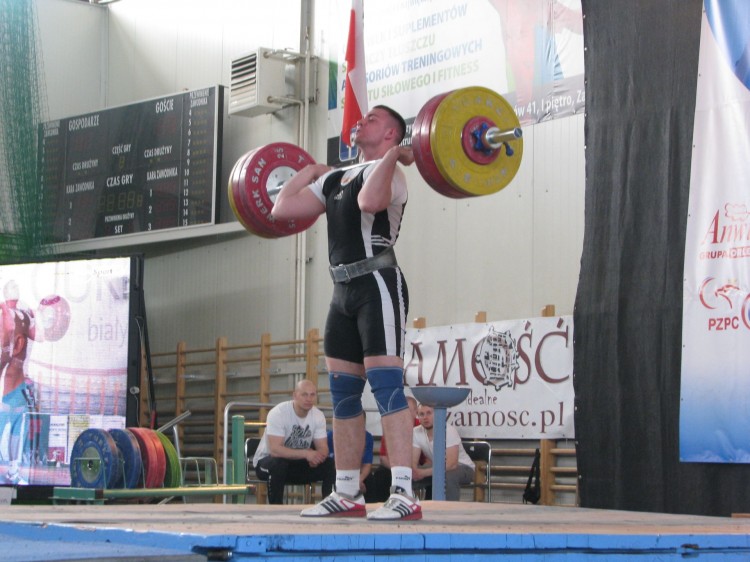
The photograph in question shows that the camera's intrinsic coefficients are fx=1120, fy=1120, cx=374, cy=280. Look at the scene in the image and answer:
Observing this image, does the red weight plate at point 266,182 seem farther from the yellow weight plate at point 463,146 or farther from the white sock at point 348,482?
the white sock at point 348,482

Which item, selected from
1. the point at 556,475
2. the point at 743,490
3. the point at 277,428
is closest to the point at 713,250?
the point at 743,490

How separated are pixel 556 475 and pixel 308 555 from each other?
410cm

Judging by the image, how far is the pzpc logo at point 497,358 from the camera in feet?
19.0

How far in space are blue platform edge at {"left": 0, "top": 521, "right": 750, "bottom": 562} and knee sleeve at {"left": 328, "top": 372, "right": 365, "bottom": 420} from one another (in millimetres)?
801

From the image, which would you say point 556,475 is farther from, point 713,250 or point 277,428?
point 713,250

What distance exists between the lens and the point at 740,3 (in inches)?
156

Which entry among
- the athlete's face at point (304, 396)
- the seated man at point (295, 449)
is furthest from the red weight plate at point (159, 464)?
the athlete's face at point (304, 396)

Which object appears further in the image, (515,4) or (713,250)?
(515,4)

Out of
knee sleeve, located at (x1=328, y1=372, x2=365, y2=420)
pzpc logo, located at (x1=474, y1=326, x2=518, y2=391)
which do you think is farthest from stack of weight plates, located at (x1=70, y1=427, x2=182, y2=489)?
knee sleeve, located at (x1=328, y1=372, x2=365, y2=420)

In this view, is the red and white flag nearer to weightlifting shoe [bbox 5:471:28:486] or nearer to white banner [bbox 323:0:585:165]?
white banner [bbox 323:0:585:165]

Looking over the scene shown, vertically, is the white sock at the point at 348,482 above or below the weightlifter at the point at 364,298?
below

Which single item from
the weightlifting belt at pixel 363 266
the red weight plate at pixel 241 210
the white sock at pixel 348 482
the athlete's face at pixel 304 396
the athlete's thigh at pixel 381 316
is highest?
the red weight plate at pixel 241 210

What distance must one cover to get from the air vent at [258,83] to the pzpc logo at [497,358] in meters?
2.53

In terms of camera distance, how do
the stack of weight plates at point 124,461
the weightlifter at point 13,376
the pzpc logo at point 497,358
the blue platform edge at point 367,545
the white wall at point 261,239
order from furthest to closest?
1. the weightlifter at point 13,376
2. the white wall at point 261,239
3. the pzpc logo at point 497,358
4. the stack of weight plates at point 124,461
5. the blue platform edge at point 367,545
